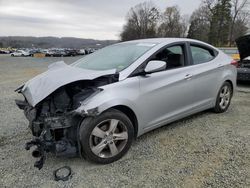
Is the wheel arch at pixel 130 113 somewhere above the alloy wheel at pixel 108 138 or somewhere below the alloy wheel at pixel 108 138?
above

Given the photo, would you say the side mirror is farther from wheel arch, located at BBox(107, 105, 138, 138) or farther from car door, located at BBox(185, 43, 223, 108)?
car door, located at BBox(185, 43, 223, 108)

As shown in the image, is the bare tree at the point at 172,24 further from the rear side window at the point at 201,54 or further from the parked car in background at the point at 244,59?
the rear side window at the point at 201,54

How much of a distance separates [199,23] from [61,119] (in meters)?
63.9

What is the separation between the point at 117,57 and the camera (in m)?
3.67

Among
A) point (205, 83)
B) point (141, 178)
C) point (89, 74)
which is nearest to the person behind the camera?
point (141, 178)

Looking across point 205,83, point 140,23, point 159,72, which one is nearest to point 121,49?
point 159,72

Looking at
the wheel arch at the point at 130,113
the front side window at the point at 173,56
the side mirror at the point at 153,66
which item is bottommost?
the wheel arch at the point at 130,113

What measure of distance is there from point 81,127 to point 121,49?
5.41 feet

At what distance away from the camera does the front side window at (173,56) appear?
365 cm

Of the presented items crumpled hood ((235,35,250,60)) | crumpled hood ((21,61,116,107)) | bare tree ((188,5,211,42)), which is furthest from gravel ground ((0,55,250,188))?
bare tree ((188,5,211,42))

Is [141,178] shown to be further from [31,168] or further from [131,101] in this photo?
[31,168]

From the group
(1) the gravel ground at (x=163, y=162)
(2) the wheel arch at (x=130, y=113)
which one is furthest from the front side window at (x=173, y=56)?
(1) the gravel ground at (x=163, y=162)

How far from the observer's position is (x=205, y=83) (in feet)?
13.5

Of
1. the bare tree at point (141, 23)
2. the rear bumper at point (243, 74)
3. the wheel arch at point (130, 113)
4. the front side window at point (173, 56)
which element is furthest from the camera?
the bare tree at point (141, 23)
